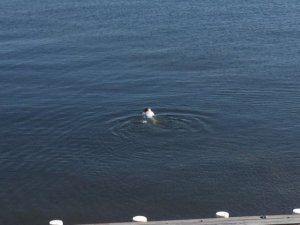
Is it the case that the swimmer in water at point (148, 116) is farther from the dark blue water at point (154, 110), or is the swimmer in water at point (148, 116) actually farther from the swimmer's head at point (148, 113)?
the dark blue water at point (154, 110)

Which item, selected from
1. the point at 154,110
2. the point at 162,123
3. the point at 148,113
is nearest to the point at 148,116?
the point at 148,113

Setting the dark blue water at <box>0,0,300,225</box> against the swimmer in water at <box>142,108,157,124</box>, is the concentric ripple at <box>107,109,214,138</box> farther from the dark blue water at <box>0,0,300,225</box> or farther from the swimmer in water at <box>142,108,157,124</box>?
the dark blue water at <box>0,0,300,225</box>

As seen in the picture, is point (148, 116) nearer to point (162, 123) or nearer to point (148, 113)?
point (148, 113)

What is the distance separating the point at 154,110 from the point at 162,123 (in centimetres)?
377

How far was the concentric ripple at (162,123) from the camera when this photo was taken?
6153 cm

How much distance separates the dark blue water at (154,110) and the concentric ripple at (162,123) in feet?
0.68

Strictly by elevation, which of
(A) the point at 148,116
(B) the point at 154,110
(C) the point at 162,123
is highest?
(B) the point at 154,110

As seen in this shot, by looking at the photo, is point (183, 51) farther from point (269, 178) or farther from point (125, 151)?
point (269, 178)

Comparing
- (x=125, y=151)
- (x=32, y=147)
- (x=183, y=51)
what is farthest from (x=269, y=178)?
(x=183, y=51)

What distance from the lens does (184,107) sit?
67.6 metres

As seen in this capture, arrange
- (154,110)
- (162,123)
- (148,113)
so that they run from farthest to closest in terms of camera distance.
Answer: (154,110) → (162,123) → (148,113)

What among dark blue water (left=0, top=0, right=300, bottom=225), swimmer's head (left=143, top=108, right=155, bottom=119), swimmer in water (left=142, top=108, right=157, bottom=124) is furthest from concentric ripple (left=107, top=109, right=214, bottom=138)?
swimmer's head (left=143, top=108, right=155, bottom=119)

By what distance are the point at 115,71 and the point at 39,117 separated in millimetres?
17136

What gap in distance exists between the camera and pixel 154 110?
220 ft
